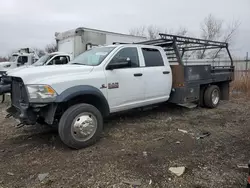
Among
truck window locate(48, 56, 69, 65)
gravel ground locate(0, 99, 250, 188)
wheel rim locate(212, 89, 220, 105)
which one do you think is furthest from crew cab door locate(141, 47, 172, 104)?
truck window locate(48, 56, 69, 65)

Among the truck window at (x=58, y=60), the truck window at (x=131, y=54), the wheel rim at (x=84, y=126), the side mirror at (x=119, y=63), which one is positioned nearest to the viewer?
the wheel rim at (x=84, y=126)

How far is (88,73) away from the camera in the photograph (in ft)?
13.8

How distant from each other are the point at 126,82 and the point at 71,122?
156 centimetres

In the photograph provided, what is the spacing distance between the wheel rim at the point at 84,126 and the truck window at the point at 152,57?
208 centimetres

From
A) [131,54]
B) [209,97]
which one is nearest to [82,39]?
[131,54]

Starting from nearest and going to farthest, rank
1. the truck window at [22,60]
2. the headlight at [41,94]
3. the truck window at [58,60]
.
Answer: the headlight at [41,94] → the truck window at [58,60] → the truck window at [22,60]

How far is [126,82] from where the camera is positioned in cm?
480

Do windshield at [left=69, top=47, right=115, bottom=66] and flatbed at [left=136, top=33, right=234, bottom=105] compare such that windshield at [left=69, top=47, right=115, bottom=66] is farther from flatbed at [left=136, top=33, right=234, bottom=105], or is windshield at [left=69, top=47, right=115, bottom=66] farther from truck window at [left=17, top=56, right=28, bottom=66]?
truck window at [left=17, top=56, right=28, bottom=66]

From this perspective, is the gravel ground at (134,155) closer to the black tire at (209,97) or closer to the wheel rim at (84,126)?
the wheel rim at (84,126)

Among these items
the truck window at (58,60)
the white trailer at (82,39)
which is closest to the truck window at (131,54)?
the truck window at (58,60)

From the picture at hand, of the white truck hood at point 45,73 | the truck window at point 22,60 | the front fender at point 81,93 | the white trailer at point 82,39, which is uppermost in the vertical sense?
the white trailer at point 82,39

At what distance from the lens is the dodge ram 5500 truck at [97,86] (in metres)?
3.76

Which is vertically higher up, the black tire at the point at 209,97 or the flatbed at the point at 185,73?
the flatbed at the point at 185,73

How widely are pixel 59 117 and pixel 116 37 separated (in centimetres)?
884
